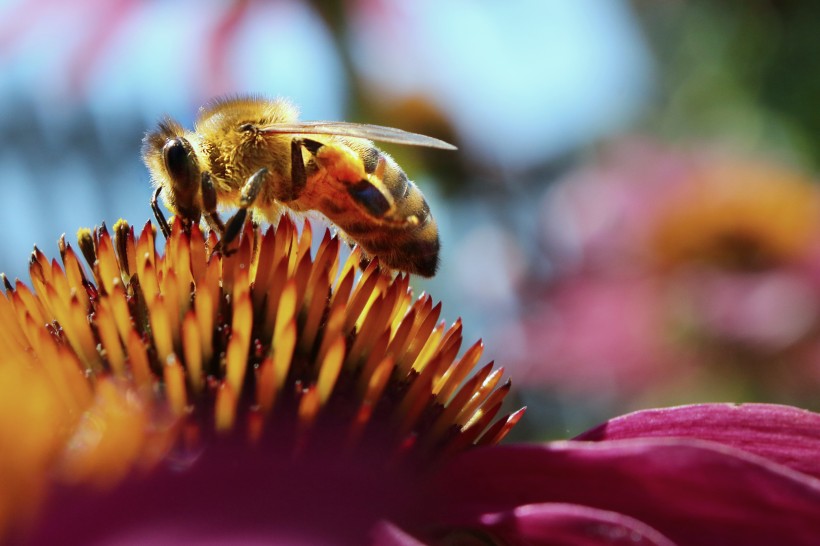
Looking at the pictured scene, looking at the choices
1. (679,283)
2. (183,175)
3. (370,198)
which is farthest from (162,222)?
(679,283)

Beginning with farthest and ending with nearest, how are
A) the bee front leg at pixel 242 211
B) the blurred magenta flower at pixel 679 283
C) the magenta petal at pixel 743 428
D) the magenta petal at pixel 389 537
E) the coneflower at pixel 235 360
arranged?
the blurred magenta flower at pixel 679 283, the bee front leg at pixel 242 211, the magenta petal at pixel 743 428, the coneflower at pixel 235 360, the magenta petal at pixel 389 537

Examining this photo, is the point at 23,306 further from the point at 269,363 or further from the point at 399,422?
the point at 399,422

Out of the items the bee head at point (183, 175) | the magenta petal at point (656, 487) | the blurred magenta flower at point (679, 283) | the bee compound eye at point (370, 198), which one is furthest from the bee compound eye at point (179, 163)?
the blurred magenta flower at point (679, 283)

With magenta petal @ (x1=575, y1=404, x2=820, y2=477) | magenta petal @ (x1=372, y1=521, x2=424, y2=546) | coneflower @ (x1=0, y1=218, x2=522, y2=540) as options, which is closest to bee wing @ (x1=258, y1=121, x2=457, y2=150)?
coneflower @ (x1=0, y1=218, x2=522, y2=540)

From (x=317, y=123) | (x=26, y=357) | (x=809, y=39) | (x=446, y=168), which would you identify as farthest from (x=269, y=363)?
(x=809, y=39)

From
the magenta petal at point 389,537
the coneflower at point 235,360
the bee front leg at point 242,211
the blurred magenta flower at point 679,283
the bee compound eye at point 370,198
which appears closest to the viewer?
the magenta petal at point 389,537

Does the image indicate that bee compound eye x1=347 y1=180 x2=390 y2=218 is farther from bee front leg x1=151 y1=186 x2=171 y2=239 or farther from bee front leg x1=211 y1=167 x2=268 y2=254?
bee front leg x1=151 y1=186 x2=171 y2=239

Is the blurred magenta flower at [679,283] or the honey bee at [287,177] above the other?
the blurred magenta flower at [679,283]

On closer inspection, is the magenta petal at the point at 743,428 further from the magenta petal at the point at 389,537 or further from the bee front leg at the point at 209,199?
the bee front leg at the point at 209,199
